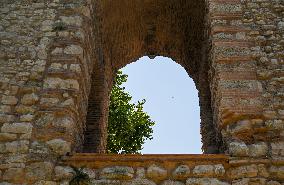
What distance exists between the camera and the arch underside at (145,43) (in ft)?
22.2

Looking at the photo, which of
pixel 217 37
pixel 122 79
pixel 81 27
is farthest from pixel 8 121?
pixel 122 79

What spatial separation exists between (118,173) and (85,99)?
163 centimetres

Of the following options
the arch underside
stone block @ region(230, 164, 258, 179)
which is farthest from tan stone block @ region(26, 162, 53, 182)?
the arch underside

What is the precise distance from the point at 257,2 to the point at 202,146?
8.70 ft

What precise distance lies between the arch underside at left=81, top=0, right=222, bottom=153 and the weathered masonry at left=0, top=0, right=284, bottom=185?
0.64ft

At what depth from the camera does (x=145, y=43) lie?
7.89 meters

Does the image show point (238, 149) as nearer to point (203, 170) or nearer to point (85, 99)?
point (203, 170)

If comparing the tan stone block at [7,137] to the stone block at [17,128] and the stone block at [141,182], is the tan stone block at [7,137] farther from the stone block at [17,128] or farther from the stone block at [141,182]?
the stone block at [141,182]

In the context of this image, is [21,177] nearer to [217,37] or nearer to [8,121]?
[8,121]

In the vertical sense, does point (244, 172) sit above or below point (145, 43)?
below

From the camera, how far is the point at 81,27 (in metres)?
5.41

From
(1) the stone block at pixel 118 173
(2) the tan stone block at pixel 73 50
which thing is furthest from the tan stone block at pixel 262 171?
(2) the tan stone block at pixel 73 50

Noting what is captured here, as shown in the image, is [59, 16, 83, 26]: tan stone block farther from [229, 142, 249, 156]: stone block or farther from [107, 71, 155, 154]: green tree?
[107, 71, 155, 154]: green tree

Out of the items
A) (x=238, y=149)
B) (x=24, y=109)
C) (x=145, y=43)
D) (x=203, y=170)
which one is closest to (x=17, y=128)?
(x=24, y=109)
